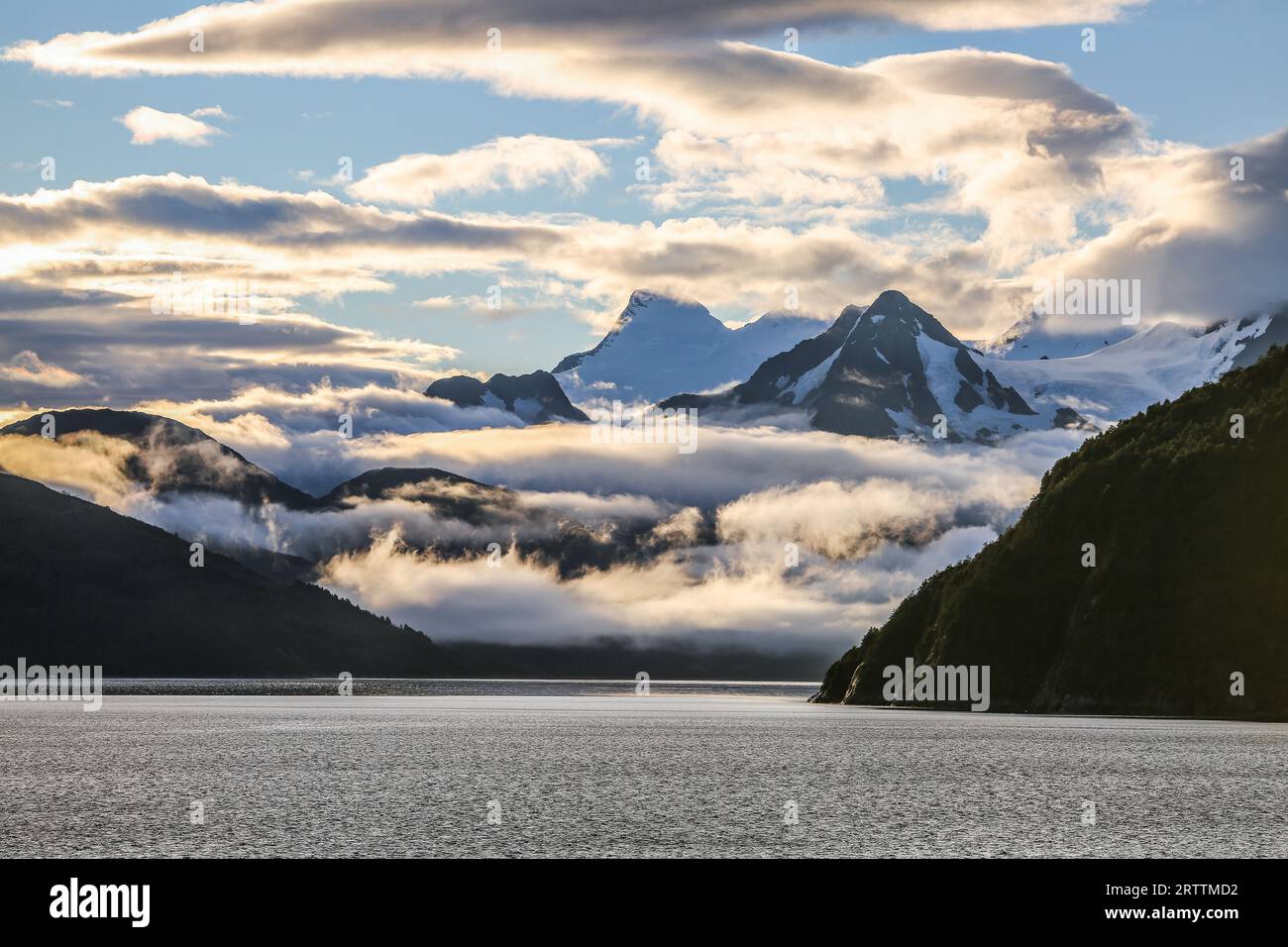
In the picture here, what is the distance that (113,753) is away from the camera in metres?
168

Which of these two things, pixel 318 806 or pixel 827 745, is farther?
pixel 827 745

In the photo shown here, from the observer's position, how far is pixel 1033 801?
11175 cm

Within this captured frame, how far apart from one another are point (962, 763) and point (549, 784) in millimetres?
48241
